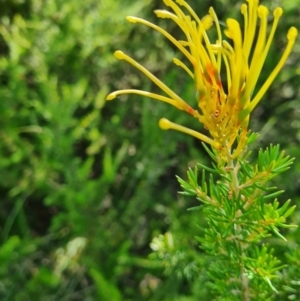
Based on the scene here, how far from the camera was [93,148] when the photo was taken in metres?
1.18

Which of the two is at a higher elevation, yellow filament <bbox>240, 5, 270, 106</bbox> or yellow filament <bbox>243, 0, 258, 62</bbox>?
yellow filament <bbox>243, 0, 258, 62</bbox>

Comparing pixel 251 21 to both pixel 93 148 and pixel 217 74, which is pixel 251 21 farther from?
pixel 93 148

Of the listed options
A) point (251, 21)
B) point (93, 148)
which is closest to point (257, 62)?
point (251, 21)

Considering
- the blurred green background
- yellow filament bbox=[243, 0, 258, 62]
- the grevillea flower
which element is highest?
yellow filament bbox=[243, 0, 258, 62]

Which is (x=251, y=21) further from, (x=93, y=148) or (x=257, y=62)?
(x=93, y=148)

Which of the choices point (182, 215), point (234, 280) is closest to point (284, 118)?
point (182, 215)

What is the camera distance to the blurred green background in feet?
3.47

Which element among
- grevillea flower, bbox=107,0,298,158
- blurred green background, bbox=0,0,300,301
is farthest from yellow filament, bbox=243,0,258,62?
blurred green background, bbox=0,0,300,301

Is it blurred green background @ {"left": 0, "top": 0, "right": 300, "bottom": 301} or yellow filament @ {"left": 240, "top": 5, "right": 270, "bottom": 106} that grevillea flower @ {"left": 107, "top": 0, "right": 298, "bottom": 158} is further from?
blurred green background @ {"left": 0, "top": 0, "right": 300, "bottom": 301}

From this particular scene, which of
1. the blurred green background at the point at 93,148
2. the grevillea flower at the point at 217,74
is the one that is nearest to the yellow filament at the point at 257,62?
the grevillea flower at the point at 217,74

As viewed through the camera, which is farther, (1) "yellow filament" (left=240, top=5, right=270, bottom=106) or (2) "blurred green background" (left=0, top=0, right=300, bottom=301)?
(2) "blurred green background" (left=0, top=0, right=300, bottom=301)

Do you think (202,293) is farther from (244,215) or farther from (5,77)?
(5,77)

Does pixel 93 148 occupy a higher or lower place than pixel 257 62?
lower

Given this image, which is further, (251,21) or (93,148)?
(93,148)
